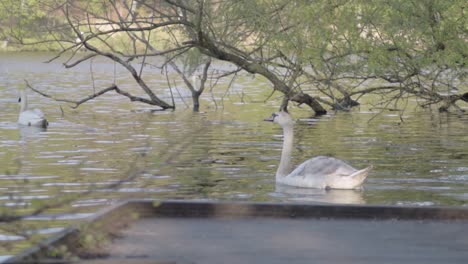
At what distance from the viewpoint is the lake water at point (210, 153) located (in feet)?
44.1

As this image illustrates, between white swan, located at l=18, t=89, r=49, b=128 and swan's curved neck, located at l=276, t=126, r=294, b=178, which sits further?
white swan, located at l=18, t=89, r=49, b=128

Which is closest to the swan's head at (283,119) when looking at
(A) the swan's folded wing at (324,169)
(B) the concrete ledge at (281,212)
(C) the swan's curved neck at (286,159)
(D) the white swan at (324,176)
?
(C) the swan's curved neck at (286,159)

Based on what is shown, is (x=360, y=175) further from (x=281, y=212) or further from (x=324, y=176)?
(x=281, y=212)

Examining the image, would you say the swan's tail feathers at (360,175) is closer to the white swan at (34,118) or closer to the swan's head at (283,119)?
the swan's head at (283,119)

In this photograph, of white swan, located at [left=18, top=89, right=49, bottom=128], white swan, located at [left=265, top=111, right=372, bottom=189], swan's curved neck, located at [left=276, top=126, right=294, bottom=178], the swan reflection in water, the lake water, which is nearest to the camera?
the lake water

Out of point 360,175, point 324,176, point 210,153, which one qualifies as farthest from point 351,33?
point 360,175

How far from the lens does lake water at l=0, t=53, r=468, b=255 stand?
529 inches

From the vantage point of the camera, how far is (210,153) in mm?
19359

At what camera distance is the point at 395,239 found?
651cm

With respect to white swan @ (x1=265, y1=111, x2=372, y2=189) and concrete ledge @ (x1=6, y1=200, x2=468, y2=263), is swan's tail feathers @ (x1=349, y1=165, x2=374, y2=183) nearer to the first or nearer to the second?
white swan @ (x1=265, y1=111, x2=372, y2=189)

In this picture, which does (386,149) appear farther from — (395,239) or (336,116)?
(395,239)

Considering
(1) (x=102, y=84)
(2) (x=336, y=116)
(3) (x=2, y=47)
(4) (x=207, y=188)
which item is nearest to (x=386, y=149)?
(4) (x=207, y=188)

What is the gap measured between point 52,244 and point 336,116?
2294 cm

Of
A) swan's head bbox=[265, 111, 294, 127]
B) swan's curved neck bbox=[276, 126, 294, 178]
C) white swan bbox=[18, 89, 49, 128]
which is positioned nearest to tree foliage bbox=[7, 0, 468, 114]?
swan's head bbox=[265, 111, 294, 127]
